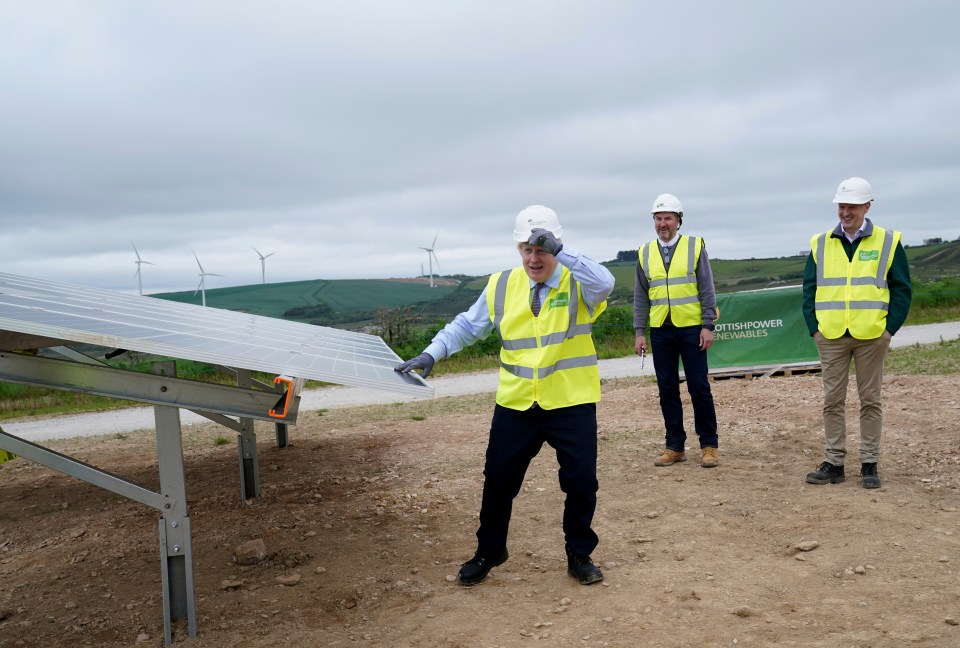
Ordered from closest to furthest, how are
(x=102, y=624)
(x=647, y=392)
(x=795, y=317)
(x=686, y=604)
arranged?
(x=686, y=604) < (x=102, y=624) < (x=647, y=392) < (x=795, y=317)

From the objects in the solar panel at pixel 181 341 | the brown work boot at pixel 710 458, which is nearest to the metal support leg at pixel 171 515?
the solar panel at pixel 181 341

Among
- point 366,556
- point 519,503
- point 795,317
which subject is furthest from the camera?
point 795,317

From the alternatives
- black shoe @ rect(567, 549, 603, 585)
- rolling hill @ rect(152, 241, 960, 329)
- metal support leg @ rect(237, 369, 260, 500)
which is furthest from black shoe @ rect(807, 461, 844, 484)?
rolling hill @ rect(152, 241, 960, 329)

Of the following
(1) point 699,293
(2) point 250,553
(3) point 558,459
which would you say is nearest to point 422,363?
(3) point 558,459

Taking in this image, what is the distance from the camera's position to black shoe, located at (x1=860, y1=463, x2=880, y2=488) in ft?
19.7

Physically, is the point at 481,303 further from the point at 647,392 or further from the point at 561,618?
the point at 647,392

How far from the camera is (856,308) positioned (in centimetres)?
597

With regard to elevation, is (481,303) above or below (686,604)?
above

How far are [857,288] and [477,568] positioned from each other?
3.46 meters

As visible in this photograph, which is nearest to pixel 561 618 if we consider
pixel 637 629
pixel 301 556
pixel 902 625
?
pixel 637 629

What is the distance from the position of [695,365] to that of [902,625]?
127 inches

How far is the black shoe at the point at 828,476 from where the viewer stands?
6250 mm

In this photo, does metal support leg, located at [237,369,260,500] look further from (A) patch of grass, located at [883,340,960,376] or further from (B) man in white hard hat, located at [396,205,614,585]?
(A) patch of grass, located at [883,340,960,376]

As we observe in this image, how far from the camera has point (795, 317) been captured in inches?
546
